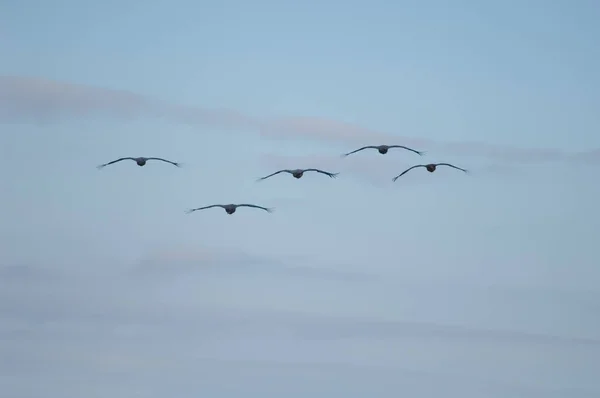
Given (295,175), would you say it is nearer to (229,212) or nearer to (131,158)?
(229,212)

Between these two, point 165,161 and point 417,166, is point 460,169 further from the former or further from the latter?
point 165,161

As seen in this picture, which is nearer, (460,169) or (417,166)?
(460,169)

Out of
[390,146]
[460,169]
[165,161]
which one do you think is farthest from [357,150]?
[165,161]

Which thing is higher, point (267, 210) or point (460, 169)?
point (460, 169)

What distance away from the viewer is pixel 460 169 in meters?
86.6

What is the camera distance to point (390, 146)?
A: 93125mm

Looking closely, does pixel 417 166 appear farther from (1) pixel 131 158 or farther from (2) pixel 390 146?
(1) pixel 131 158

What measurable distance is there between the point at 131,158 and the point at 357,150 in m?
21.9

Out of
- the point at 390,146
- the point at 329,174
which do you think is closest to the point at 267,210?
the point at 329,174

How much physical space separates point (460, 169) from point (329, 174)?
10949mm

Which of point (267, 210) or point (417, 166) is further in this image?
point (417, 166)

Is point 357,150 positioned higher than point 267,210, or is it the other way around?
point 357,150

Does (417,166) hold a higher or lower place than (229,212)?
higher

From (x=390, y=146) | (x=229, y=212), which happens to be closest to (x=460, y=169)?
(x=390, y=146)
